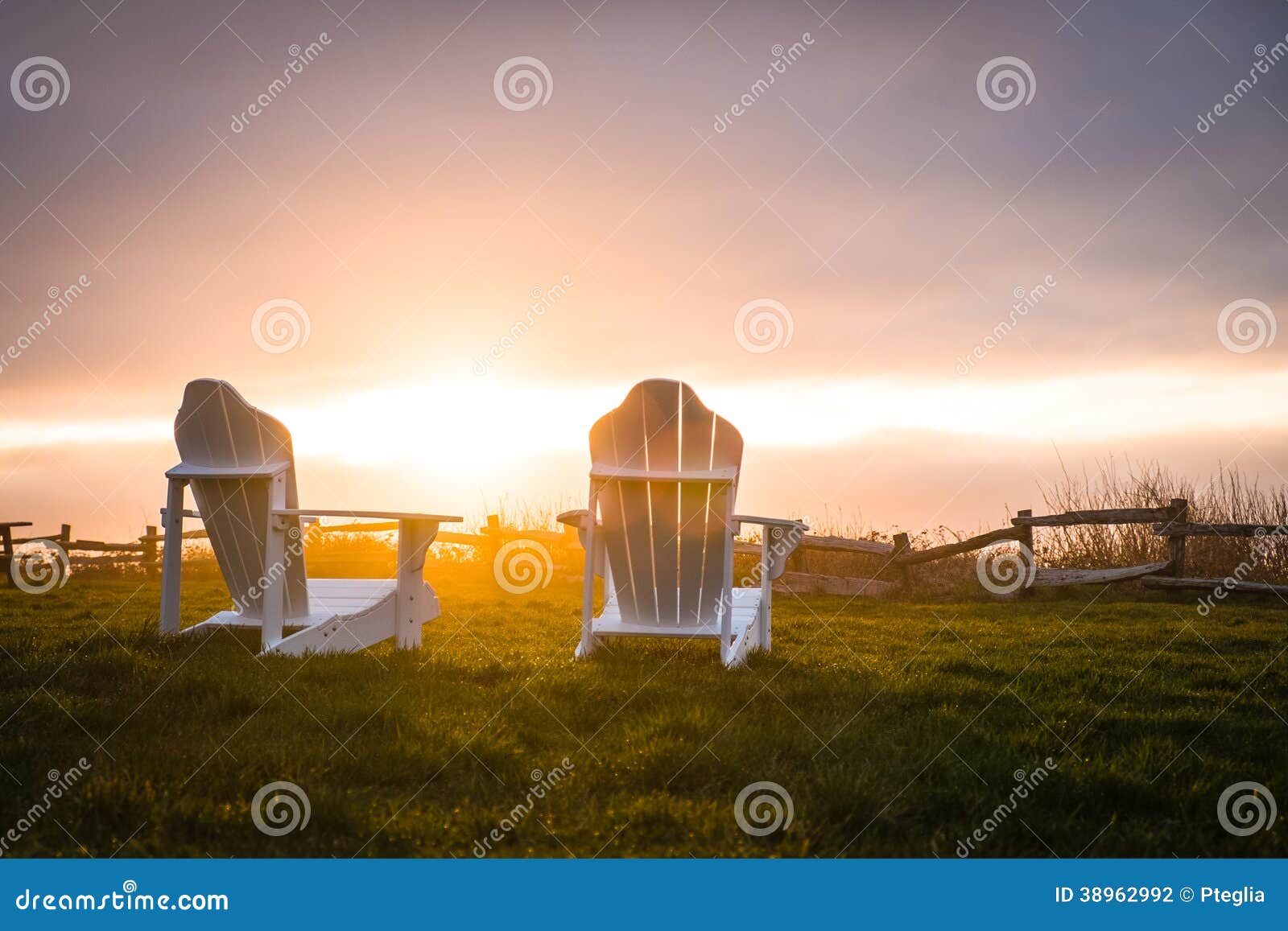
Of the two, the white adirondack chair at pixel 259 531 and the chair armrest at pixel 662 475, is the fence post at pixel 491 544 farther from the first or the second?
the chair armrest at pixel 662 475

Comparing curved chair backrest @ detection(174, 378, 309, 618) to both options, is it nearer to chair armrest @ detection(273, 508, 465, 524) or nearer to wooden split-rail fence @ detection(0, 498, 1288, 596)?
chair armrest @ detection(273, 508, 465, 524)

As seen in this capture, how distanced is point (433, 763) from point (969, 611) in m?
6.41

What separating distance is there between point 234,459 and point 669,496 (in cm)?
227

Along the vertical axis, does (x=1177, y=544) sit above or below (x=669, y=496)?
above

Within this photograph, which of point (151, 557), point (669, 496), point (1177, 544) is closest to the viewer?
point (669, 496)

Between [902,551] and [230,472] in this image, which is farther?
[902,551]

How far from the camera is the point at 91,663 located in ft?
13.2

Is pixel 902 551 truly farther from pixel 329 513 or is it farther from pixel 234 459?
pixel 234 459

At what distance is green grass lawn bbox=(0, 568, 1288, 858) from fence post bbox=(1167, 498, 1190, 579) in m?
4.63

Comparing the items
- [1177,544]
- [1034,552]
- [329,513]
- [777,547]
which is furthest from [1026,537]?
[329,513]

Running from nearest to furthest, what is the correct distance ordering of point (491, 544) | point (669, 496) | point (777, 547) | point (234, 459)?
point (234, 459)
point (669, 496)
point (777, 547)
point (491, 544)

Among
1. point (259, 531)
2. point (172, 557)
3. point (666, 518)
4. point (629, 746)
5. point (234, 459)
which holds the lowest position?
point (629, 746)

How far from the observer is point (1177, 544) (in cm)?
942

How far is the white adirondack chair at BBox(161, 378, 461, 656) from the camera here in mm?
4414
